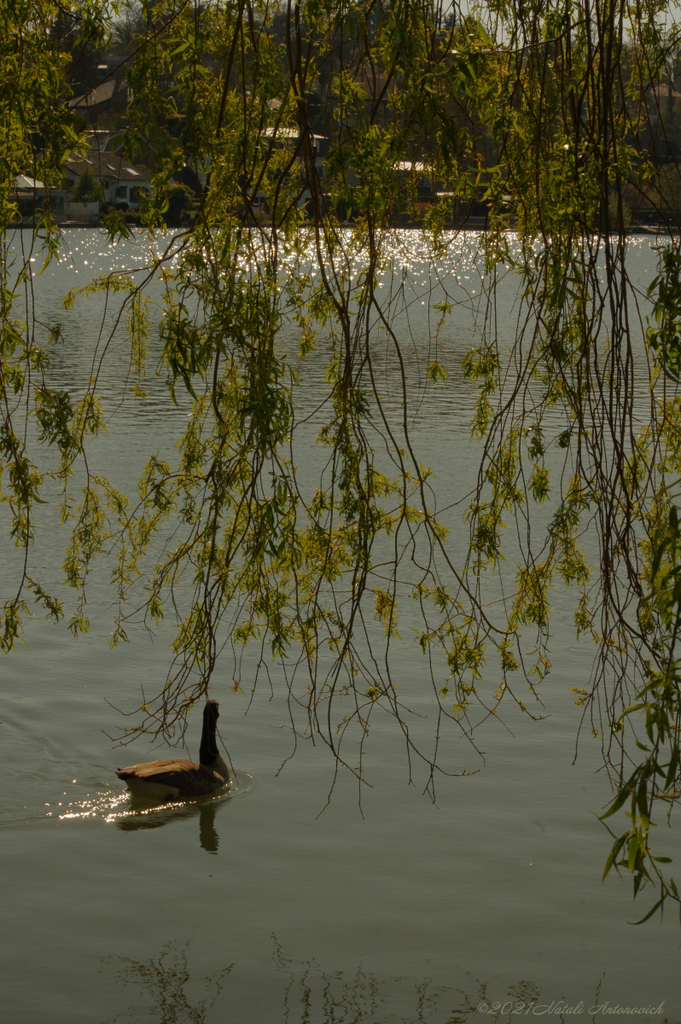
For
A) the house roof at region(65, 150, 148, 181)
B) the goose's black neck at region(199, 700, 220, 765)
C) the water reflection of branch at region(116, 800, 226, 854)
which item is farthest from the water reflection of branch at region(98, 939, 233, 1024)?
the house roof at region(65, 150, 148, 181)

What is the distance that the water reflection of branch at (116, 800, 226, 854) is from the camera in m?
6.24

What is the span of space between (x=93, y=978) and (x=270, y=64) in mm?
3749

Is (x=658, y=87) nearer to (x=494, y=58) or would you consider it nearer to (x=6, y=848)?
(x=494, y=58)

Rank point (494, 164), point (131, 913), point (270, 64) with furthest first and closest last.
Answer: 1. point (131, 913)
2. point (494, 164)
3. point (270, 64)

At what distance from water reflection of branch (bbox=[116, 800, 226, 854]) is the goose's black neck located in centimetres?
31

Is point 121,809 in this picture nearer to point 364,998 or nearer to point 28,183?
point 364,998

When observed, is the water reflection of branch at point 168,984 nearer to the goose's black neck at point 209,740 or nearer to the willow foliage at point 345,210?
the willow foliage at point 345,210

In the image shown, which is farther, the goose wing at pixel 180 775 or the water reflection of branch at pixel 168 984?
the goose wing at pixel 180 775

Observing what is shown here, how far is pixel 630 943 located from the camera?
521 cm

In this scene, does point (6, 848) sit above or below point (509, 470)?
below

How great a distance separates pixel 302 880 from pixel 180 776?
104 cm

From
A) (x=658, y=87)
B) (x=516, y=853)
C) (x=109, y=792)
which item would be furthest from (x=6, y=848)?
(x=658, y=87)

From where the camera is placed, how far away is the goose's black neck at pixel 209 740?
22.1ft

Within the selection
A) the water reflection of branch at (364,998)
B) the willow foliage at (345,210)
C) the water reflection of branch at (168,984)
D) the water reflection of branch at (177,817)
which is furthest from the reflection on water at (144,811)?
the willow foliage at (345,210)
